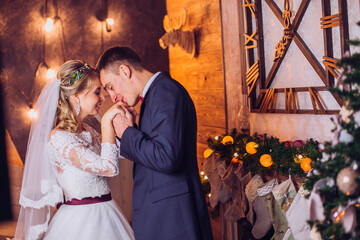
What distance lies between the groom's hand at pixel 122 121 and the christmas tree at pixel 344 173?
1033 mm

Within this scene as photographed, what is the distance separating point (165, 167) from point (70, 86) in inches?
39.7

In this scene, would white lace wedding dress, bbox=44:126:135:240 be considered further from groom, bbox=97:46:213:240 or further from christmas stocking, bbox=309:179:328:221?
christmas stocking, bbox=309:179:328:221

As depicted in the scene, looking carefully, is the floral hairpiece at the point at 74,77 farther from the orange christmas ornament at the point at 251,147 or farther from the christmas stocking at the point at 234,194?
the christmas stocking at the point at 234,194

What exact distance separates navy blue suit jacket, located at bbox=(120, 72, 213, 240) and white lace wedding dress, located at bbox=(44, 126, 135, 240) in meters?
0.35

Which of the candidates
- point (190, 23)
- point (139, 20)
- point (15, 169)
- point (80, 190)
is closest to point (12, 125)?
point (15, 169)

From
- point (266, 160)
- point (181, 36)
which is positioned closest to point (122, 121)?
point (266, 160)

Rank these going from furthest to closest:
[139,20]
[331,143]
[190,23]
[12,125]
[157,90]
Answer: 1. [12,125]
2. [139,20]
3. [190,23]
4. [157,90]
5. [331,143]

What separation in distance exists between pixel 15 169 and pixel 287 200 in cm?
423

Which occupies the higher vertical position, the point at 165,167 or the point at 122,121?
the point at 122,121

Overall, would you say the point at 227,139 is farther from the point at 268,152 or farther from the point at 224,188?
the point at 268,152

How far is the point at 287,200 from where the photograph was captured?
2307mm

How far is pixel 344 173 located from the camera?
104cm

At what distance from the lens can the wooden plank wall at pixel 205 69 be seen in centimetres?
360

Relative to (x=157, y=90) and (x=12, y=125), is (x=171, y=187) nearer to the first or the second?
(x=157, y=90)
